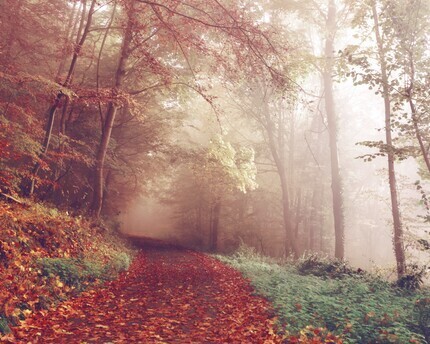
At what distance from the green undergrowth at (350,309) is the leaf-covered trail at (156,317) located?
45 centimetres

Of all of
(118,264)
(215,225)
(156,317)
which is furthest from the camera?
(215,225)

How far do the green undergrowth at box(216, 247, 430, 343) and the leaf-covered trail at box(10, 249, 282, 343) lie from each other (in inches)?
17.7

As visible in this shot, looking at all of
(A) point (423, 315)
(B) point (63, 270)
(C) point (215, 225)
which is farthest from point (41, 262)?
(C) point (215, 225)

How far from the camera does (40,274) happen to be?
652 cm

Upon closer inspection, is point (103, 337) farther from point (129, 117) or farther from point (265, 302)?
point (129, 117)

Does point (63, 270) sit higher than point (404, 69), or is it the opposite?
point (404, 69)

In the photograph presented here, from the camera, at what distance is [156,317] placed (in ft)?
20.6

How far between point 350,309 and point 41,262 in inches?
232

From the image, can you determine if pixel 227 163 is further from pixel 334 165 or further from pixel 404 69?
pixel 404 69

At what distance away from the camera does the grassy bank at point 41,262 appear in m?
5.37

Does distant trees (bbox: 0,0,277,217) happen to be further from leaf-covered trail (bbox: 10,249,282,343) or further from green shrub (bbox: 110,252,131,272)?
leaf-covered trail (bbox: 10,249,282,343)

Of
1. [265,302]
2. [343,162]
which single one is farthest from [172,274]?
[343,162]

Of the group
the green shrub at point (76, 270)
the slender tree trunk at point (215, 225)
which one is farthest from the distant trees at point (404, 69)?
the slender tree trunk at point (215, 225)

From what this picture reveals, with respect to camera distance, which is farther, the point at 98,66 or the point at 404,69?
the point at 98,66
